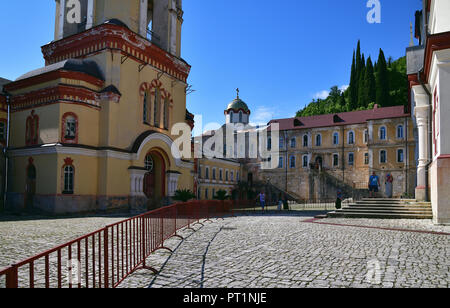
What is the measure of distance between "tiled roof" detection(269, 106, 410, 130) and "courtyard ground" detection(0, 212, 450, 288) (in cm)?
3849

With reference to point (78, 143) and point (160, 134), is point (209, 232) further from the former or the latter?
point (160, 134)

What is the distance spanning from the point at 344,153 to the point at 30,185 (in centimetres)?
4014

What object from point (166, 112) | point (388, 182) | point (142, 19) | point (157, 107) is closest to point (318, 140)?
point (388, 182)

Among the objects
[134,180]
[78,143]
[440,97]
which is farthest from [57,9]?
[440,97]

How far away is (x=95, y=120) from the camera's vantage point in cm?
2217

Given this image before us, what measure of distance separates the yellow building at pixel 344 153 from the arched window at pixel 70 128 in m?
33.4

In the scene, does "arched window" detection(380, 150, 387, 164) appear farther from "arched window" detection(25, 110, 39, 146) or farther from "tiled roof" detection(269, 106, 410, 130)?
"arched window" detection(25, 110, 39, 146)

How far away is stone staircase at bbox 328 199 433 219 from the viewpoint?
15578 mm

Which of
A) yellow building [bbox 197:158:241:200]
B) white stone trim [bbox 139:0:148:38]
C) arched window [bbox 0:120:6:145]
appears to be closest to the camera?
arched window [bbox 0:120:6:145]

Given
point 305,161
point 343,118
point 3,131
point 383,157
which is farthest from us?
point 305,161

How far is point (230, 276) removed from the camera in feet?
18.9

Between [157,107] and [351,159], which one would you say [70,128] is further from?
[351,159]

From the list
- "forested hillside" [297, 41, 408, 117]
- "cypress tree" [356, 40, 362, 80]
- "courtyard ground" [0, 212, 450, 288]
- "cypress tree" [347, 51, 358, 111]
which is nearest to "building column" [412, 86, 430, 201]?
"courtyard ground" [0, 212, 450, 288]
